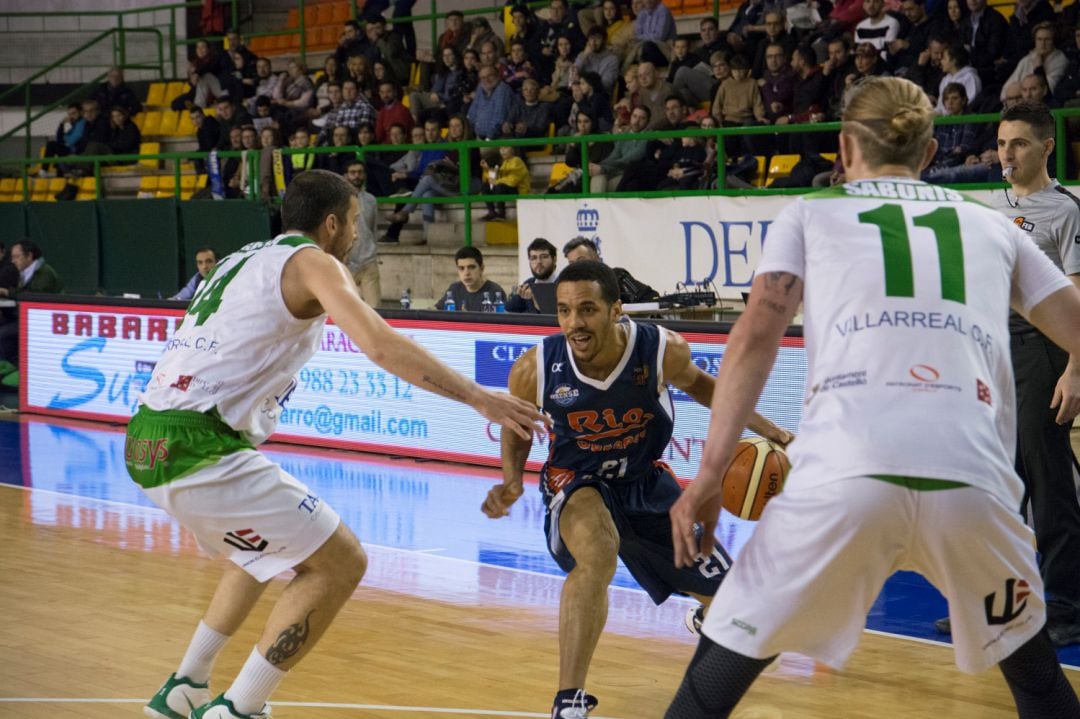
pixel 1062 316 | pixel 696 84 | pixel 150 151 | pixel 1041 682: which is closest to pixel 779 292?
pixel 1062 316

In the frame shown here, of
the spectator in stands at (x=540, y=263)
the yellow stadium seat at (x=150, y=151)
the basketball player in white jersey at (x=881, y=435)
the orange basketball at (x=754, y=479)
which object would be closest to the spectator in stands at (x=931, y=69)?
the spectator in stands at (x=540, y=263)

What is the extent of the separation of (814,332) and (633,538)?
2.21m

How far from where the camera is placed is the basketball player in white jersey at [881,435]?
2975mm

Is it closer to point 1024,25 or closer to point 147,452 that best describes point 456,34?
point 1024,25

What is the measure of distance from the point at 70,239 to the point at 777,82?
9.72 meters

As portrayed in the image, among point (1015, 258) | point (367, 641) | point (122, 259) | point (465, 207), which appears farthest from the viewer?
point (122, 259)

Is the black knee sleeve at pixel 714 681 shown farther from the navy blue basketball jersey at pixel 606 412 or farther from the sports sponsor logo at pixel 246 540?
the navy blue basketball jersey at pixel 606 412

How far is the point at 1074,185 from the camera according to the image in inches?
425

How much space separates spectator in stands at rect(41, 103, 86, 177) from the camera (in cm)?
2119

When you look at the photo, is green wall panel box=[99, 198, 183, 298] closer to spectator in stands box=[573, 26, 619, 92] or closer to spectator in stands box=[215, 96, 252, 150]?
spectator in stands box=[215, 96, 252, 150]

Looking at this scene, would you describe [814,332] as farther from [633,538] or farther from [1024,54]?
[1024,54]

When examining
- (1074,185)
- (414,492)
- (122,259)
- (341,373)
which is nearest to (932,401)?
(414,492)

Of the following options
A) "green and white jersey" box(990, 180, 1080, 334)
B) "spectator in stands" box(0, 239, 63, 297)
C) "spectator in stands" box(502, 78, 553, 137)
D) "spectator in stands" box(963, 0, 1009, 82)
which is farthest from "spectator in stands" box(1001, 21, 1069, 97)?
"spectator in stands" box(0, 239, 63, 297)

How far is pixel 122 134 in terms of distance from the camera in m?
20.9
